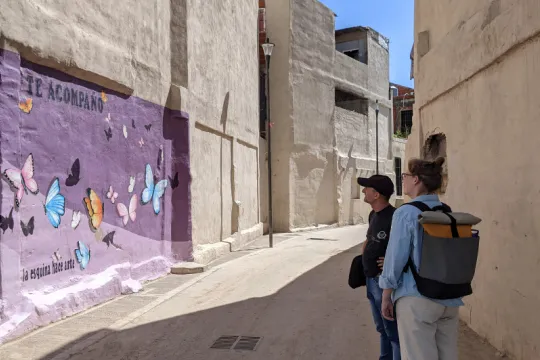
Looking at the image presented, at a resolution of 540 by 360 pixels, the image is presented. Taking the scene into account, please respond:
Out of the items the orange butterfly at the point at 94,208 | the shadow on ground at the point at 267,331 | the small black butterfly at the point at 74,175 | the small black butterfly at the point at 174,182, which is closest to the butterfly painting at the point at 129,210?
the orange butterfly at the point at 94,208

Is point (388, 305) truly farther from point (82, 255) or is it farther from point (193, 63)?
point (193, 63)

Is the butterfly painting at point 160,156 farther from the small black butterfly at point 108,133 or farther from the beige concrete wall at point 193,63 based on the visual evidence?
the small black butterfly at point 108,133

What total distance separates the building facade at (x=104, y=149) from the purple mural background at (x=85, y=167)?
0.06 feet

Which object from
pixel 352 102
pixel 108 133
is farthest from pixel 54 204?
pixel 352 102

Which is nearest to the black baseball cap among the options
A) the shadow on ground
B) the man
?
the man

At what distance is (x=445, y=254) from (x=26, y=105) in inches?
199

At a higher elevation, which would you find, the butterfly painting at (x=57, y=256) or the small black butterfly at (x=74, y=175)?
the small black butterfly at (x=74, y=175)

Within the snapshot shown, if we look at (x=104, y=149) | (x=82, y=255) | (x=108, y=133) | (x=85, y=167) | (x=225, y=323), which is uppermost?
(x=108, y=133)

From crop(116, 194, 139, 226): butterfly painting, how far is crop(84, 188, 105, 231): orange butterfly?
21.4 inches

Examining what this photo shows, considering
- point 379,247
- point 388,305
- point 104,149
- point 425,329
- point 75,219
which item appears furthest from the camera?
point 104,149

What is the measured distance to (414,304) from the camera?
2855 mm

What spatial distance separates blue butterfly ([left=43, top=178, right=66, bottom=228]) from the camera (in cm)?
600

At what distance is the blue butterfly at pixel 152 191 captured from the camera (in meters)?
8.69

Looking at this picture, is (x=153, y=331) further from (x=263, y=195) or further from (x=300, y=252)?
(x=263, y=195)
